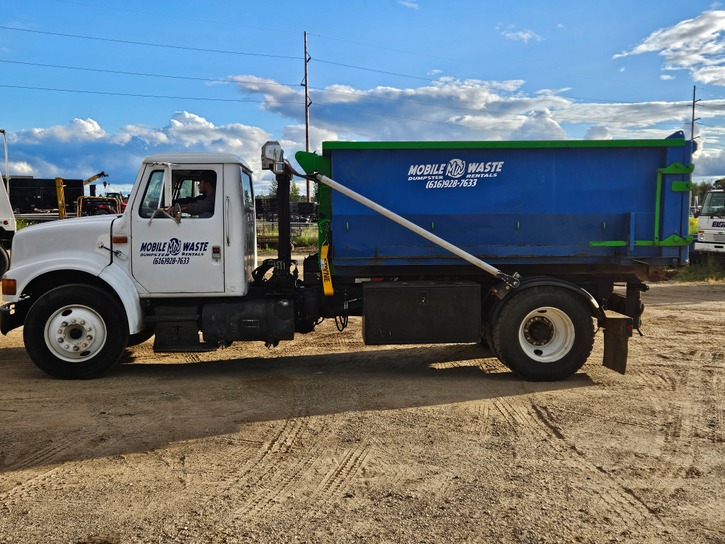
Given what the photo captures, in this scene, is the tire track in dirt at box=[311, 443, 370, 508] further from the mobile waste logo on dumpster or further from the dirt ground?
the mobile waste logo on dumpster

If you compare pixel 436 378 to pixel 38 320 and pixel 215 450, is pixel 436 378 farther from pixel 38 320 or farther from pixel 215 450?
pixel 38 320

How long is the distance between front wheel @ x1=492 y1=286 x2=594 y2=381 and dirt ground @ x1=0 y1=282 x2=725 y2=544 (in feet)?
0.71

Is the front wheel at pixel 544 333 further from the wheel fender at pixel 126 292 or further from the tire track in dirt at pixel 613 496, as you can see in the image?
the wheel fender at pixel 126 292

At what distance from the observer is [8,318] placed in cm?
679

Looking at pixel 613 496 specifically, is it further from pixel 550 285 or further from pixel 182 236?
pixel 182 236

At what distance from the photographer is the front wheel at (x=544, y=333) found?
676 cm

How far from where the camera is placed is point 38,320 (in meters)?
6.59

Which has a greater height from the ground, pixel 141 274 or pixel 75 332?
pixel 141 274

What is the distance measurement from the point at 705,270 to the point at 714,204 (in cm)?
220

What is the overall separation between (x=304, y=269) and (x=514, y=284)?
2.52m

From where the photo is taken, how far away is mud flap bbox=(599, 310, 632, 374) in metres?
6.73

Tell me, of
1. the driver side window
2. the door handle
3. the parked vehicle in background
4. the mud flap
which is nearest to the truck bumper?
the driver side window

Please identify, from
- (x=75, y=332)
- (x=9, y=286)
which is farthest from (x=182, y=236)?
(x=9, y=286)

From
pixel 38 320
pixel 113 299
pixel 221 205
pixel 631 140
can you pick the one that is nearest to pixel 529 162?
pixel 631 140
